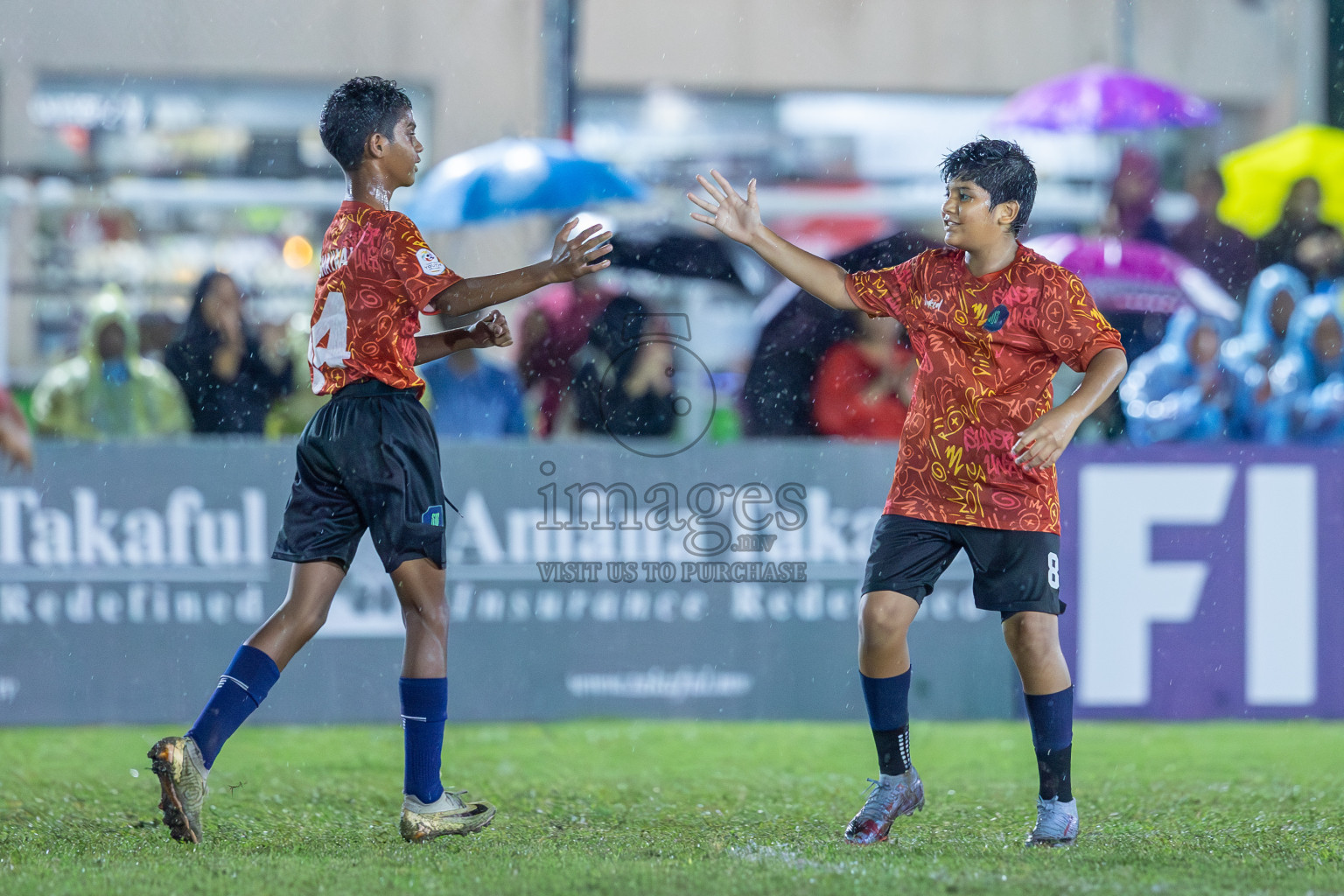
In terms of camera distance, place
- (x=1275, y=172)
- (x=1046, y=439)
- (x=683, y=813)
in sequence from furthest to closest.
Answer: (x=1275, y=172)
(x=683, y=813)
(x=1046, y=439)

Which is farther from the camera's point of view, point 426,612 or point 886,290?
point 886,290

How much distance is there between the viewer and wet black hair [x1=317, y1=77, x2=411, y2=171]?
356cm

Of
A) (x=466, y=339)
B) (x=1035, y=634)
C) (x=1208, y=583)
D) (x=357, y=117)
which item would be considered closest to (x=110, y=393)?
(x=466, y=339)

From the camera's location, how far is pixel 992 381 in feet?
11.4

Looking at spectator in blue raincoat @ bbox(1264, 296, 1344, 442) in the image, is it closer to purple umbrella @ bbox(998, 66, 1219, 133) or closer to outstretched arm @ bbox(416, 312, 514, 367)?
purple umbrella @ bbox(998, 66, 1219, 133)

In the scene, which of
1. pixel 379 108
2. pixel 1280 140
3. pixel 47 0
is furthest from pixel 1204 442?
pixel 47 0

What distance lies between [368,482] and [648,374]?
218 cm

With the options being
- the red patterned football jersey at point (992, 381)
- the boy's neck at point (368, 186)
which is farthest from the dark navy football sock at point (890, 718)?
the boy's neck at point (368, 186)

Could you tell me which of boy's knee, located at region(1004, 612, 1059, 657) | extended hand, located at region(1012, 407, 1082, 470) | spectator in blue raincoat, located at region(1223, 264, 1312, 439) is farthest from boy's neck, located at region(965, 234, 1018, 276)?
spectator in blue raincoat, located at region(1223, 264, 1312, 439)

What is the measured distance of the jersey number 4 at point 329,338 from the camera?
350 centimetres

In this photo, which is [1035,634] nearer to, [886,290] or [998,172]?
[886,290]

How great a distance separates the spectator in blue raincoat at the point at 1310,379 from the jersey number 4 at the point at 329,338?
3.81 meters

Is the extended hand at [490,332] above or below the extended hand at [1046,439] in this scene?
above

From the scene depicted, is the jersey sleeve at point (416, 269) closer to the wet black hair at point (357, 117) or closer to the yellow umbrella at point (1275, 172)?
the wet black hair at point (357, 117)
